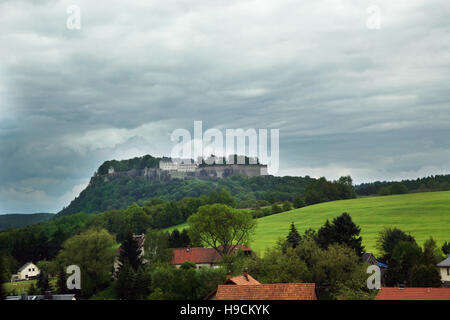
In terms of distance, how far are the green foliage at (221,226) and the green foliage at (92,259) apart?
46.7 ft

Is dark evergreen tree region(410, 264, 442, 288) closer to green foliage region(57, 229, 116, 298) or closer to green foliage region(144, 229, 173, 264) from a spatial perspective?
green foliage region(144, 229, 173, 264)

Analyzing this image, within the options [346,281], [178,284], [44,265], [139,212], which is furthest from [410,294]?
[139,212]

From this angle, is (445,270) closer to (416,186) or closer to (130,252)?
(130,252)

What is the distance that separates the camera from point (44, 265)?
8575 centimetres

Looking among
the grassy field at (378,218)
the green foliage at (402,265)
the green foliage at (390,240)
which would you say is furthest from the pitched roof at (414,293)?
the grassy field at (378,218)

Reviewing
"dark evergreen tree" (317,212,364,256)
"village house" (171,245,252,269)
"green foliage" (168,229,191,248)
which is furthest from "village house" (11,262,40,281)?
"dark evergreen tree" (317,212,364,256)

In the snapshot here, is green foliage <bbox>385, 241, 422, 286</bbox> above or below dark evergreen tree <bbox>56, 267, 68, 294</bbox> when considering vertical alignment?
above

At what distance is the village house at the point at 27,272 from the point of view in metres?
88.7

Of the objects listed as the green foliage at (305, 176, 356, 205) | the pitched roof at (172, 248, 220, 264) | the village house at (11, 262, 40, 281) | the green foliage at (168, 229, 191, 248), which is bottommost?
the village house at (11, 262, 40, 281)

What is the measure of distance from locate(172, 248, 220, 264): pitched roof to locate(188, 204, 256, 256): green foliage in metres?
1.22

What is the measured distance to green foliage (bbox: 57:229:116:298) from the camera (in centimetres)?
6344

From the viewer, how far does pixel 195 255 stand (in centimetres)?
7650

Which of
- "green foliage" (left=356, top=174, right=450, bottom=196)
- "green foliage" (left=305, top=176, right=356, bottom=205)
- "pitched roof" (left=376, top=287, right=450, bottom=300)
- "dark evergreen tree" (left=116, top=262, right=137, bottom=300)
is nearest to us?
"pitched roof" (left=376, top=287, right=450, bottom=300)
